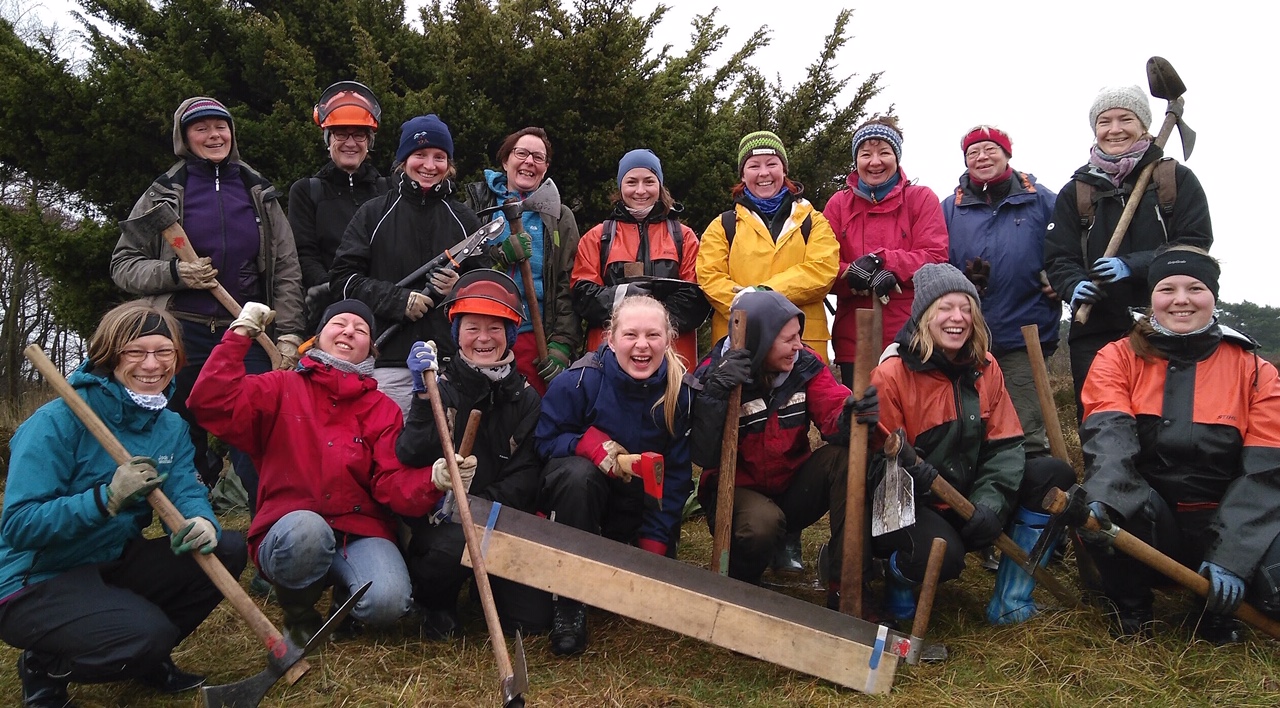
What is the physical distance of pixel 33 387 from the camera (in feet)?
48.6

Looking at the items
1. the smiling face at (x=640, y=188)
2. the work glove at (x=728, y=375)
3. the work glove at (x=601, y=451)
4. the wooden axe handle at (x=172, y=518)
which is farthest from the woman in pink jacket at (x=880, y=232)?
the wooden axe handle at (x=172, y=518)

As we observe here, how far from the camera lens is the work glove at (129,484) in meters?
3.26

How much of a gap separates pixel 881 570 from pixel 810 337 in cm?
140

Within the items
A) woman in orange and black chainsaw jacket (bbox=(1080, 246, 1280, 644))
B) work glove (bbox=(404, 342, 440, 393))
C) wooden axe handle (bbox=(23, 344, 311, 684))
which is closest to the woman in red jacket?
wooden axe handle (bbox=(23, 344, 311, 684))

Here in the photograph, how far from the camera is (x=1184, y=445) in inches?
156

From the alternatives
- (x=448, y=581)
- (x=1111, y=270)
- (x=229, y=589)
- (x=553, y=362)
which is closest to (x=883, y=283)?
(x=1111, y=270)

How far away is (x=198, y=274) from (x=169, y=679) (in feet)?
7.09

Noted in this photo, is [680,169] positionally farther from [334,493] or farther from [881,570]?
[334,493]

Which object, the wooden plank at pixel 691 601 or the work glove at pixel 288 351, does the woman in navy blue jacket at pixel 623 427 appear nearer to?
the wooden plank at pixel 691 601

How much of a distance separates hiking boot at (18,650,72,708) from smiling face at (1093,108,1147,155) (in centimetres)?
566

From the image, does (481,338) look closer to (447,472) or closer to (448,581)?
(447,472)

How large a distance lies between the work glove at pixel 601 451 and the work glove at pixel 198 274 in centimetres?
227

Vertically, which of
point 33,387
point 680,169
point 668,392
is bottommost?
point 33,387

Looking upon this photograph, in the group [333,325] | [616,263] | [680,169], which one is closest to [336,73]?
[680,169]
